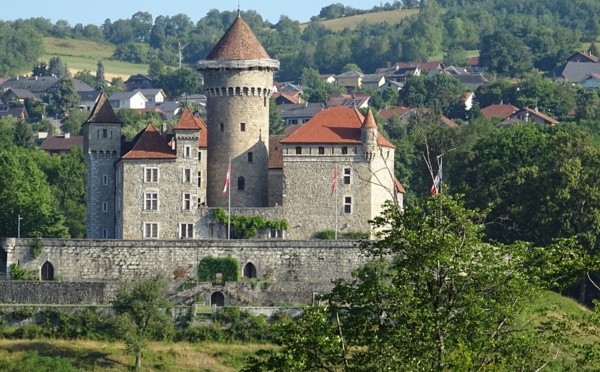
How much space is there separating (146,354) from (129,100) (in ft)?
402

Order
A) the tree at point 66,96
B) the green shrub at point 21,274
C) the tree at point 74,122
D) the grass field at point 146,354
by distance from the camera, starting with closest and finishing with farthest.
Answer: the grass field at point 146,354 < the green shrub at point 21,274 < the tree at point 74,122 < the tree at point 66,96

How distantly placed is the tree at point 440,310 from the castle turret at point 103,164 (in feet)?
146

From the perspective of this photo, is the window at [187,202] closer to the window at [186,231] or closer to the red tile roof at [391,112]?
the window at [186,231]

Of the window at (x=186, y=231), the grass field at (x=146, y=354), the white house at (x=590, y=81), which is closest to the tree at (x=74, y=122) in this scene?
the white house at (x=590, y=81)

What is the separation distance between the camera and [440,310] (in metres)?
37.8

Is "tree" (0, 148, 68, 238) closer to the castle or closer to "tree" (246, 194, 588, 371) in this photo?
the castle

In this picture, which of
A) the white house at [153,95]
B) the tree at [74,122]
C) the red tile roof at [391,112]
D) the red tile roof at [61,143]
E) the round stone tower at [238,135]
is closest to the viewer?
the round stone tower at [238,135]

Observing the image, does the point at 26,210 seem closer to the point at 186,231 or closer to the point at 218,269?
the point at 186,231

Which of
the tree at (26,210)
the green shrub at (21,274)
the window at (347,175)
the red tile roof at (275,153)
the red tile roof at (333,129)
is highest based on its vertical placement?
the red tile roof at (333,129)

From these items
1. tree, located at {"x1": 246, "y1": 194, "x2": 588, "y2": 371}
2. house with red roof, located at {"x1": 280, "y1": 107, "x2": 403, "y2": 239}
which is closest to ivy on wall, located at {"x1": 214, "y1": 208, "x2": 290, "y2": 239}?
house with red roof, located at {"x1": 280, "y1": 107, "x2": 403, "y2": 239}

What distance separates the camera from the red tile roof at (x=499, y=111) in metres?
146

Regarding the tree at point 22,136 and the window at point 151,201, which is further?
the tree at point 22,136

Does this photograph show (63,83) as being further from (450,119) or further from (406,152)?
(406,152)

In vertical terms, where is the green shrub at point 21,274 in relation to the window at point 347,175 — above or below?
below
